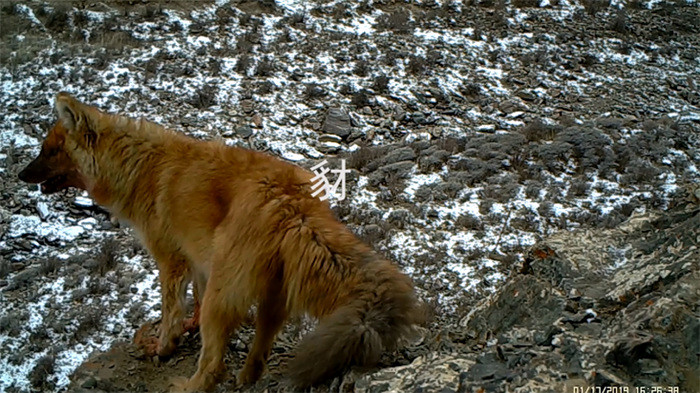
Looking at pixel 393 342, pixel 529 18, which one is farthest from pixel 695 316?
pixel 529 18

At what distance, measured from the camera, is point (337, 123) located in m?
11.8

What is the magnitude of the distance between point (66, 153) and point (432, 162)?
587 centimetres

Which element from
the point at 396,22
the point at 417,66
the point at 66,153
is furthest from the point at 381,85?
the point at 66,153

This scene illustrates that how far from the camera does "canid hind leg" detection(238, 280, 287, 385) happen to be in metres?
5.10

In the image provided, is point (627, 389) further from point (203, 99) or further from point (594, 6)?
point (594, 6)

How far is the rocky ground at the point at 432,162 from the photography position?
15.5 feet

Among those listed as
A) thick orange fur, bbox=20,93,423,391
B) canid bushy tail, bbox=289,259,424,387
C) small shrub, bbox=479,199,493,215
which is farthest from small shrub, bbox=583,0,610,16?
canid bushy tail, bbox=289,259,424,387

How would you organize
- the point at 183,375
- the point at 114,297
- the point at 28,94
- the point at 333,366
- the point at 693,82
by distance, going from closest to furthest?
1. the point at 333,366
2. the point at 183,375
3. the point at 114,297
4. the point at 28,94
5. the point at 693,82

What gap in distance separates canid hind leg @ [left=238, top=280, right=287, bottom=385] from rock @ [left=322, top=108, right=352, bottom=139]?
637cm

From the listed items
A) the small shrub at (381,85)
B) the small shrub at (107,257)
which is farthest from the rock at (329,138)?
the small shrub at (107,257)

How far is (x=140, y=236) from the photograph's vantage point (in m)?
6.47

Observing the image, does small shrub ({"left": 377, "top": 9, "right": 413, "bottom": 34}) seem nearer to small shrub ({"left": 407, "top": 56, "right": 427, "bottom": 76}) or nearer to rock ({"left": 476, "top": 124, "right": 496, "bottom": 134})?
small shrub ({"left": 407, "top": 56, "right": 427, "bottom": 76})

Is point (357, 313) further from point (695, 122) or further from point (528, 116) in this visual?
point (695, 122)

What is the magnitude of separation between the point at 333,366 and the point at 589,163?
307 inches
